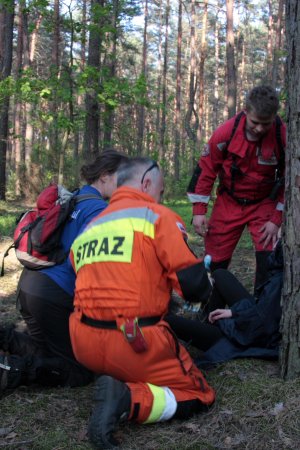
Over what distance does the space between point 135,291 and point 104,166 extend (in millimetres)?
1315

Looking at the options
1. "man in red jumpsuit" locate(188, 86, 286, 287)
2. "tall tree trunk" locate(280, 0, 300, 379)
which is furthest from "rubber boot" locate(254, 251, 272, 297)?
"tall tree trunk" locate(280, 0, 300, 379)

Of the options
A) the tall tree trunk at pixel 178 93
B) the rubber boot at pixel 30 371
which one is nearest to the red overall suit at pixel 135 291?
the rubber boot at pixel 30 371

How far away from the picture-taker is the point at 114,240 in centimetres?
261

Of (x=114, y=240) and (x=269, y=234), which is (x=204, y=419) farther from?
(x=269, y=234)

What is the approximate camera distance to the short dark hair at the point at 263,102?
3578 mm

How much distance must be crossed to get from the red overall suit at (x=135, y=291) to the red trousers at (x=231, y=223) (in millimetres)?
1598

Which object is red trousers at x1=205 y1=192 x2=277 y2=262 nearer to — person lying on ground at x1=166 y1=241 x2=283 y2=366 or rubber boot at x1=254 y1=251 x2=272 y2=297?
rubber boot at x1=254 y1=251 x2=272 y2=297

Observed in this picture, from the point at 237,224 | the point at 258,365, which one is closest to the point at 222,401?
the point at 258,365

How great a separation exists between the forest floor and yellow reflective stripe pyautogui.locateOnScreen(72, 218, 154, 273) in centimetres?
93

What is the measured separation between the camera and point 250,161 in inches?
156

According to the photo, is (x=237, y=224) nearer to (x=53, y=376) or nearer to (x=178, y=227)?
(x=178, y=227)

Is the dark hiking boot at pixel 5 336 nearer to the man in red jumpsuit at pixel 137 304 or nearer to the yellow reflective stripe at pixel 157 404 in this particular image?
the man in red jumpsuit at pixel 137 304

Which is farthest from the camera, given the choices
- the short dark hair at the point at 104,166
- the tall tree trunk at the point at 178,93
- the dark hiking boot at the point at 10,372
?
the tall tree trunk at the point at 178,93

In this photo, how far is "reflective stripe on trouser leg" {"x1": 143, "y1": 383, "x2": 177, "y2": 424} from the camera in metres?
2.58
